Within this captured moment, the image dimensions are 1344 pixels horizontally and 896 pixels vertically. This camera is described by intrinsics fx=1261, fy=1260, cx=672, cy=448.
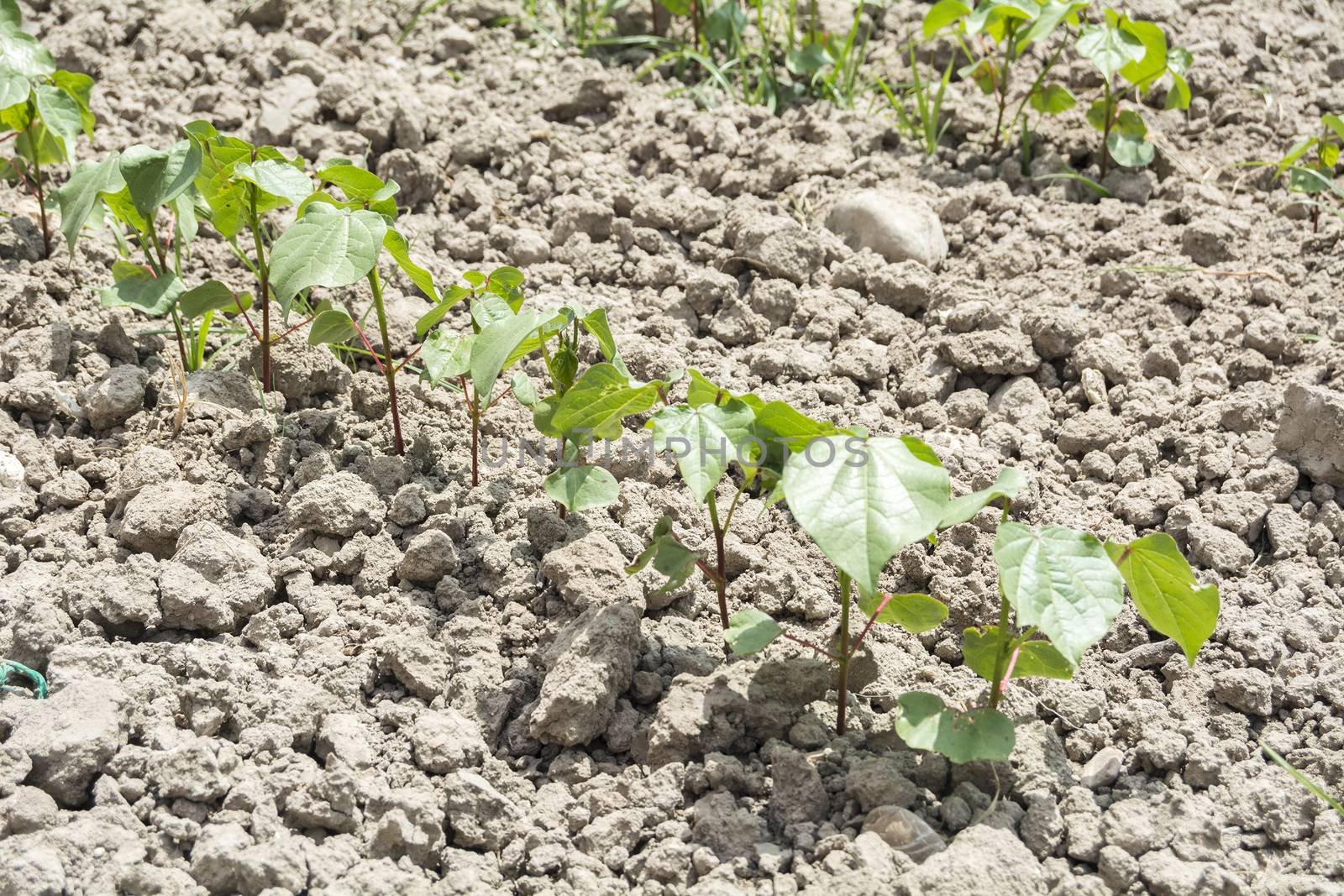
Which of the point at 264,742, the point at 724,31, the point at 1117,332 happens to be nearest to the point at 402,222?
the point at 724,31

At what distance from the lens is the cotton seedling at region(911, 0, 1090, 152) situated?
3.42m

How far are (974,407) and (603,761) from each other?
127 centimetres

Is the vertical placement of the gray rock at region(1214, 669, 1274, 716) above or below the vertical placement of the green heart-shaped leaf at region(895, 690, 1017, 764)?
below

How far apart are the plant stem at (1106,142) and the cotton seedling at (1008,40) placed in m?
0.12

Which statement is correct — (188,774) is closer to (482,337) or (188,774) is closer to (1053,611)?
(482,337)

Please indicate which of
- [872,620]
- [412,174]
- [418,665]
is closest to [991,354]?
[872,620]

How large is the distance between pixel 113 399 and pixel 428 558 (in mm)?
863

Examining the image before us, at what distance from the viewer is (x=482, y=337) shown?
7.84 ft

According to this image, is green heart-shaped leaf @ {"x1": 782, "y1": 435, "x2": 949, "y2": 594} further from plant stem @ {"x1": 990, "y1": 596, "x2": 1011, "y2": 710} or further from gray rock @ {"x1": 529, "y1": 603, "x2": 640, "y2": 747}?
gray rock @ {"x1": 529, "y1": 603, "x2": 640, "y2": 747}

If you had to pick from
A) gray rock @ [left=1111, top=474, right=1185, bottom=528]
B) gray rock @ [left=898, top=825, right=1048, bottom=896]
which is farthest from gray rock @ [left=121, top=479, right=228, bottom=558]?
gray rock @ [left=1111, top=474, right=1185, bottom=528]

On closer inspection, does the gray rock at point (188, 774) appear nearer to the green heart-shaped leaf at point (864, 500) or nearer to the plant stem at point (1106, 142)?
the green heart-shaped leaf at point (864, 500)

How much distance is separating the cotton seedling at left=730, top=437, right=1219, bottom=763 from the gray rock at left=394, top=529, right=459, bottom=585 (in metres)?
0.66

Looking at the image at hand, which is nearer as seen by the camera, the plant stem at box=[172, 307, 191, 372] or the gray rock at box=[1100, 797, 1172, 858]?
the gray rock at box=[1100, 797, 1172, 858]

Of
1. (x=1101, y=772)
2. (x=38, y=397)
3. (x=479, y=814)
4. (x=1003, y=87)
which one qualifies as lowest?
(x=479, y=814)
